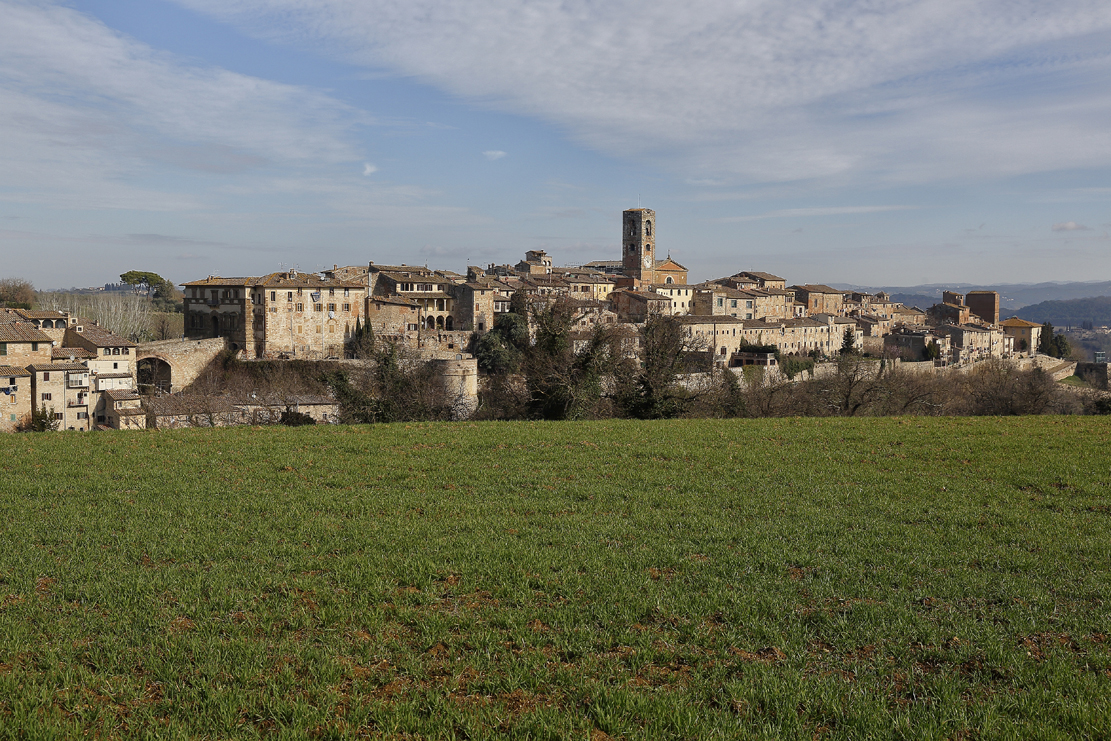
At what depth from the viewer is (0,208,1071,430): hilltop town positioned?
48094 millimetres

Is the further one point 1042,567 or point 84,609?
point 1042,567

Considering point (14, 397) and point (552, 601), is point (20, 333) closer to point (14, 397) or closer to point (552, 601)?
point (14, 397)

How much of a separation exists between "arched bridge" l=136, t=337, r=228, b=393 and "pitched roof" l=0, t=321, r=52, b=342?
6.79 metres

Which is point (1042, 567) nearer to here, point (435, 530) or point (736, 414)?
point (435, 530)

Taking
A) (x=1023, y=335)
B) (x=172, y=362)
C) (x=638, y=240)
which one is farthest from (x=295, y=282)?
(x=1023, y=335)

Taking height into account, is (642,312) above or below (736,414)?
above

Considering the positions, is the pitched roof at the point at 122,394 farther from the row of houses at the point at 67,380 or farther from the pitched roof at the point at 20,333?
the pitched roof at the point at 20,333

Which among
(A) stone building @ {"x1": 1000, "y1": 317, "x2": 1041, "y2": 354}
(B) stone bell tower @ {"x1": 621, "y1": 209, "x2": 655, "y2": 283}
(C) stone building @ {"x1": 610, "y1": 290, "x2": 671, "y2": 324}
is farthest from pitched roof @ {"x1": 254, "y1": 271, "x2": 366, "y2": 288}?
(A) stone building @ {"x1": 1000, "y1": 317, "x2": 1041, "y2": 354}

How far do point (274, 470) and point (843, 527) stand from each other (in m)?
9.73

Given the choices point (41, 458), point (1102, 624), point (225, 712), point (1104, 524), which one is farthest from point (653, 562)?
point (41, 458)

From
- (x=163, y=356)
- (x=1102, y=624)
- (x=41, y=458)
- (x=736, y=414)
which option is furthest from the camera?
(x=163, y=356)

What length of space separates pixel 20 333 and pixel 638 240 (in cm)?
7878

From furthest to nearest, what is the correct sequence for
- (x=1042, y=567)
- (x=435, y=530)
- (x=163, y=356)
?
1. (x=163, y=356)
2. (x=435, y=530)
3. (x=1042, y=567)

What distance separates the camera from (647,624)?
6.79m
